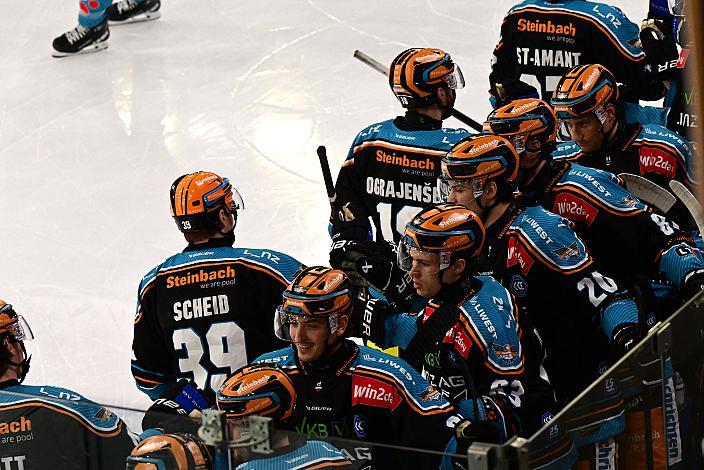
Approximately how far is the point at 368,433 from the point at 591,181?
1393 millimetres

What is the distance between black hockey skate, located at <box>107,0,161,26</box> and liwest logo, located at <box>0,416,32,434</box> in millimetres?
7766

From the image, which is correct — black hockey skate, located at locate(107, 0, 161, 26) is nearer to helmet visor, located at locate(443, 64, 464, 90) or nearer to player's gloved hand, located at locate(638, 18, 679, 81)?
player's gloved hand, located at locate(638, 18, 679, 81)

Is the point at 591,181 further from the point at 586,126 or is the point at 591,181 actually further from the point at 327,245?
the point at 327,245

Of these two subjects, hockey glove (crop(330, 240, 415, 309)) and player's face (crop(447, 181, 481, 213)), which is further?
hockey glove (crop(330, 240, 415, 309))

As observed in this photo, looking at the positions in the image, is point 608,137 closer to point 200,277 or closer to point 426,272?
point 426,272

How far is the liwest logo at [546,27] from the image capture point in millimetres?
6043

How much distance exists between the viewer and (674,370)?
3148 mm

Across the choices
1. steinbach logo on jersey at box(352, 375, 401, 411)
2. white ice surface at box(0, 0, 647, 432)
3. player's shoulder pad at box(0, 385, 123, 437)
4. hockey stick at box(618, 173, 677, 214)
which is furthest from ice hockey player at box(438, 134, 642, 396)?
white ice surface at box(0, 0, 647, 432)

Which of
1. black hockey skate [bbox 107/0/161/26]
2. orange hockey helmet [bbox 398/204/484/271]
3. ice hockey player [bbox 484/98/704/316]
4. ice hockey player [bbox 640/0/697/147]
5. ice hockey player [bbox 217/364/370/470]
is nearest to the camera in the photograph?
ice hockey player [bbox 217/364/370/470]

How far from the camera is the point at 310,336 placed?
12.1 ft

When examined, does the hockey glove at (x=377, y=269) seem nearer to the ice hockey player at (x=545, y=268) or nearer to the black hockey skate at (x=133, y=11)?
the ice hockey player at (x=545, y=268)

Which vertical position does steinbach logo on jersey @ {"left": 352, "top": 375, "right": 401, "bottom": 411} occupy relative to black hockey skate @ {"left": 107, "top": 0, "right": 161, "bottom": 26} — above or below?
above

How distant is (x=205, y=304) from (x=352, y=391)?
90 cm

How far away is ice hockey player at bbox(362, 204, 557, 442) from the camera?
3.78 meters
